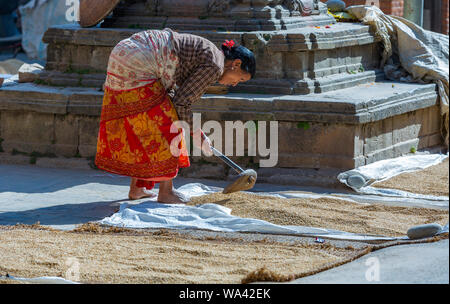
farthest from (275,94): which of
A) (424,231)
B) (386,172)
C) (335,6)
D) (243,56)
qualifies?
(424,231)

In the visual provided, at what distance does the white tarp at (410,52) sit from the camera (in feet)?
26.8

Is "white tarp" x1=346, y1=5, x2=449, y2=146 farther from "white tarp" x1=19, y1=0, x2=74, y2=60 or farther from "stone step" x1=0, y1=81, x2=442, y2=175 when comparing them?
"white tarp" x1=19, y1=0, x2=74, y2=60

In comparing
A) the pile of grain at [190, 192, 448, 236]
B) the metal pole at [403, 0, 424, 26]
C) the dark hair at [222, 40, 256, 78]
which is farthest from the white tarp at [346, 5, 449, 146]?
the dark hair at [222, 40, 256, 78]

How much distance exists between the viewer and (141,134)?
5820 mm

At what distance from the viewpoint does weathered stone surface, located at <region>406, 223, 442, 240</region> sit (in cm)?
491

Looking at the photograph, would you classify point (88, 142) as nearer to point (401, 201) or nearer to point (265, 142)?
point (265, 142)

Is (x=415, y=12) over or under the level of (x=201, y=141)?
over

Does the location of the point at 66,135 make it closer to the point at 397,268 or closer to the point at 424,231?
the point at 424,231

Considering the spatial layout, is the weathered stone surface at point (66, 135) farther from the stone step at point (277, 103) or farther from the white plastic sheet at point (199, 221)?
the white plastic sheet at point (199, 221)

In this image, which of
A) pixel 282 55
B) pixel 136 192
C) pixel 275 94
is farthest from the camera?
pixel 282 55

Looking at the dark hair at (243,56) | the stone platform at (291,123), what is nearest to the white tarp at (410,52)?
the stone platform at (291,123)

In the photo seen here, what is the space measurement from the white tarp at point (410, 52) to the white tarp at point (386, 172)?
2.74ft

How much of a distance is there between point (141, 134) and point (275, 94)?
171 centimetres
